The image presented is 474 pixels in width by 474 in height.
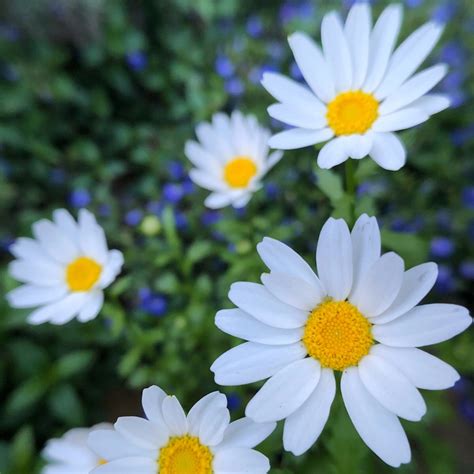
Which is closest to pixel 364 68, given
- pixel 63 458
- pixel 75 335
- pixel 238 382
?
pixel 238 382

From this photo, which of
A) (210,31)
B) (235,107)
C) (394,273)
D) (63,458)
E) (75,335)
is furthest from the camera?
(210,31)

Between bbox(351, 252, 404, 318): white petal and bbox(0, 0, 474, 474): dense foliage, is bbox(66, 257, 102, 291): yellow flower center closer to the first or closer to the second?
bbox(0, 0, 474, 474): dense foliage

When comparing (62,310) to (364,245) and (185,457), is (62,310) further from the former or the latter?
(364,245)

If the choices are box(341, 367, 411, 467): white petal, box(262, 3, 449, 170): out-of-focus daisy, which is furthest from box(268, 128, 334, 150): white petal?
box(341, 367, 411, 467): white petal

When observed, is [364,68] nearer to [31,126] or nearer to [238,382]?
[238,382]

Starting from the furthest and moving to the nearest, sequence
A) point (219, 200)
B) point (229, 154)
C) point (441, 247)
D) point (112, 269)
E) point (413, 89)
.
Answer: point (441, 247) → point (229, 154) → point (219, 200) → point (112, 269) → point (413, 89)

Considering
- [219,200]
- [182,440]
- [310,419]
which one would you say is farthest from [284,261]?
[219,200]
